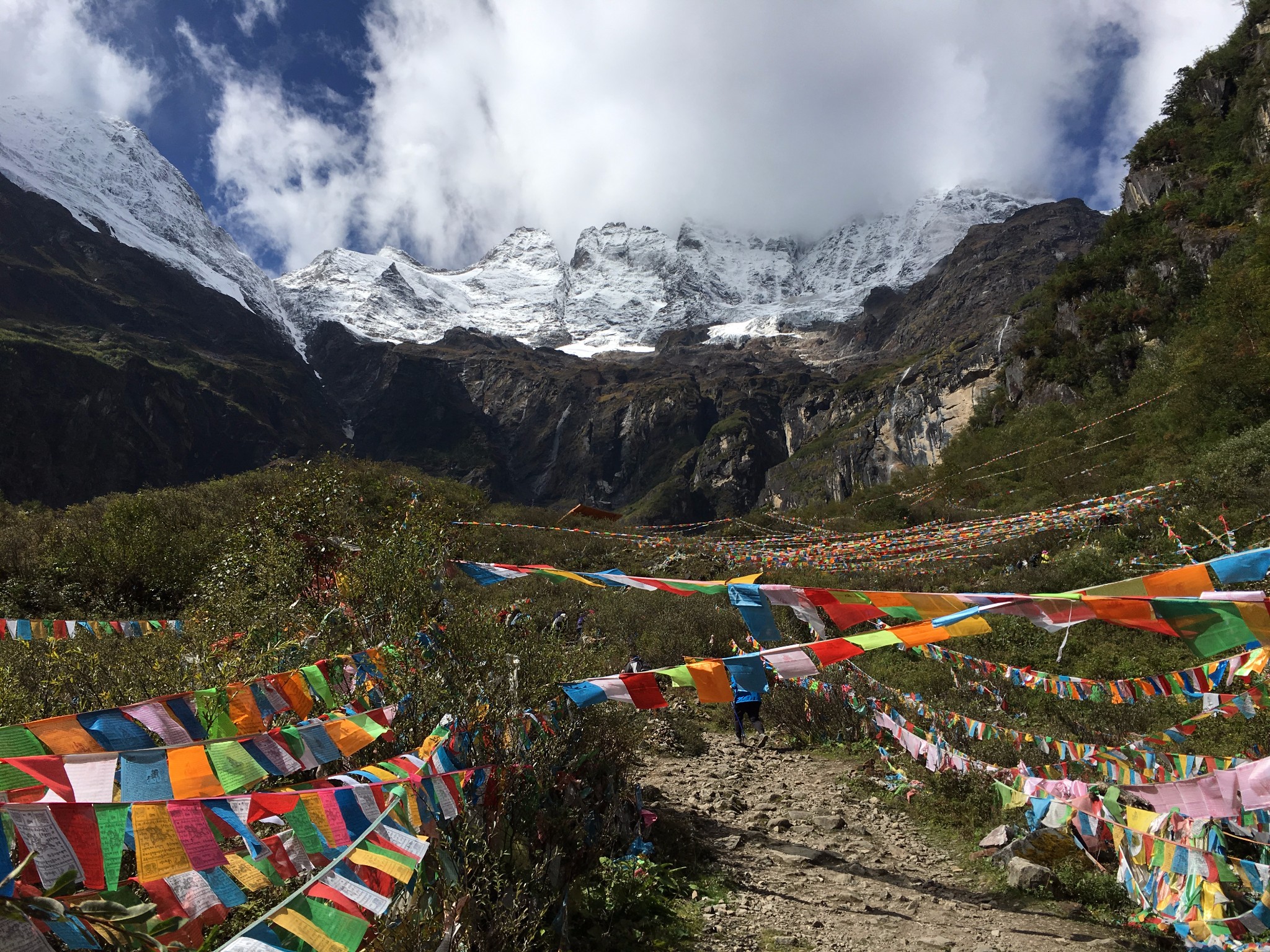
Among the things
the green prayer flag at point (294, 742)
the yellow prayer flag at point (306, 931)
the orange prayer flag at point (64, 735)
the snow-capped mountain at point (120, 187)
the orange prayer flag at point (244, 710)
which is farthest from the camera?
the snow-capped mountain at point (120, 187)

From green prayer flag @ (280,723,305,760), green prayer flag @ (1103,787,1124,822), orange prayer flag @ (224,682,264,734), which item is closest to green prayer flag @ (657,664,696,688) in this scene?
green prayer flag @ (280,723,305,760)

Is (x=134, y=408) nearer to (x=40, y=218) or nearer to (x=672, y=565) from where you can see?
(x=40, y=218)

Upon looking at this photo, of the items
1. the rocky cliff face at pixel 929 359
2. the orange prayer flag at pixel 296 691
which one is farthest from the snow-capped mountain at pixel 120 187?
the orange prayer flag at pixel 296 691

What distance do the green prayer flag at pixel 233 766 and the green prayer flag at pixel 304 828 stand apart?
0.60 metres

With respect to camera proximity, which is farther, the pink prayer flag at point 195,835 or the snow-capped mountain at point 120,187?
the snow-capped mountain at point 120,187

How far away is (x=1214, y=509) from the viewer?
13695 millimetres

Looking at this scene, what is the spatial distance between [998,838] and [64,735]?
691cm

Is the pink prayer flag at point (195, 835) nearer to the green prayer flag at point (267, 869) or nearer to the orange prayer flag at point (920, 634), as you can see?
the green prayer flag at point (267, 869)

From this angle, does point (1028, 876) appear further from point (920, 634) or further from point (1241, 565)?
point (1241, 565)

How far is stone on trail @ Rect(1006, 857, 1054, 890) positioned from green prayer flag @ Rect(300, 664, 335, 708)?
5.64 metres

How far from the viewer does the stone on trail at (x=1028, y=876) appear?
203 inches

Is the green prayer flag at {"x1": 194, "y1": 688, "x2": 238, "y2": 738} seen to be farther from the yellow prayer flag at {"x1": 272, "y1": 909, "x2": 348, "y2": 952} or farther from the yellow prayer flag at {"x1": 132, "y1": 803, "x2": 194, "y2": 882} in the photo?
the yellow prayer flag at {"x1": 272, "y1": 909, "x2": 348, "y2": 952}

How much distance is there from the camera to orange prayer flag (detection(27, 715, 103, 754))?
360 cm

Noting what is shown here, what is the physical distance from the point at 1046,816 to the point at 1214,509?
39.1ft
